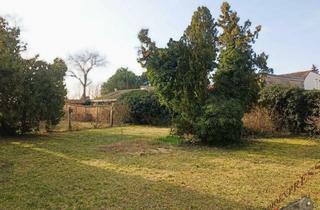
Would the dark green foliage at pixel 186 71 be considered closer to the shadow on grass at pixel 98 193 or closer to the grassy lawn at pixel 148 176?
the grassy lawn at pixel 148 176

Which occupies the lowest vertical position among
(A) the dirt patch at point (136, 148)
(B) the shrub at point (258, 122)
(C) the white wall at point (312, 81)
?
(A) the dirt patch at point (136, 148)

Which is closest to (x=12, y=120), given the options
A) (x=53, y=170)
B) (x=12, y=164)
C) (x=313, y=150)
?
(x=12, y=164)

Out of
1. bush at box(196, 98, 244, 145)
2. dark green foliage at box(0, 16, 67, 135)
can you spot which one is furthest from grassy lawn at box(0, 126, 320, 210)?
dark green foliage at box(0, 16, 67, 135)

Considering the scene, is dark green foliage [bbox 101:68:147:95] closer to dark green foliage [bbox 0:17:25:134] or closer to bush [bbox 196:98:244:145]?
dark green foliage [bbox 0:17:25:134]

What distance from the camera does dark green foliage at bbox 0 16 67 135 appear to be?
14547 mm

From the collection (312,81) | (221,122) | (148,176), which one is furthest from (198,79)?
(312,81)

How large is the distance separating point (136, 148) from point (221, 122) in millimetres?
3377

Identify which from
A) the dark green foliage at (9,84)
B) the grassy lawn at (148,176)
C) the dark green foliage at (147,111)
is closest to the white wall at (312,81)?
the dark green foliage at (147,111)

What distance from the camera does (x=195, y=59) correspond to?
13883 mm

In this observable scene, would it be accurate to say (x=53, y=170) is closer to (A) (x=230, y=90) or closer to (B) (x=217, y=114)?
(B) (x=217, y=114)

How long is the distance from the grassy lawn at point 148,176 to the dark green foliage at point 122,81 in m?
41.7

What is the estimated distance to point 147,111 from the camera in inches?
1024

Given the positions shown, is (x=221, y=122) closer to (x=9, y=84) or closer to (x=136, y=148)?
(x=136, y=148)

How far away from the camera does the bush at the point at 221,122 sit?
1272 cm
